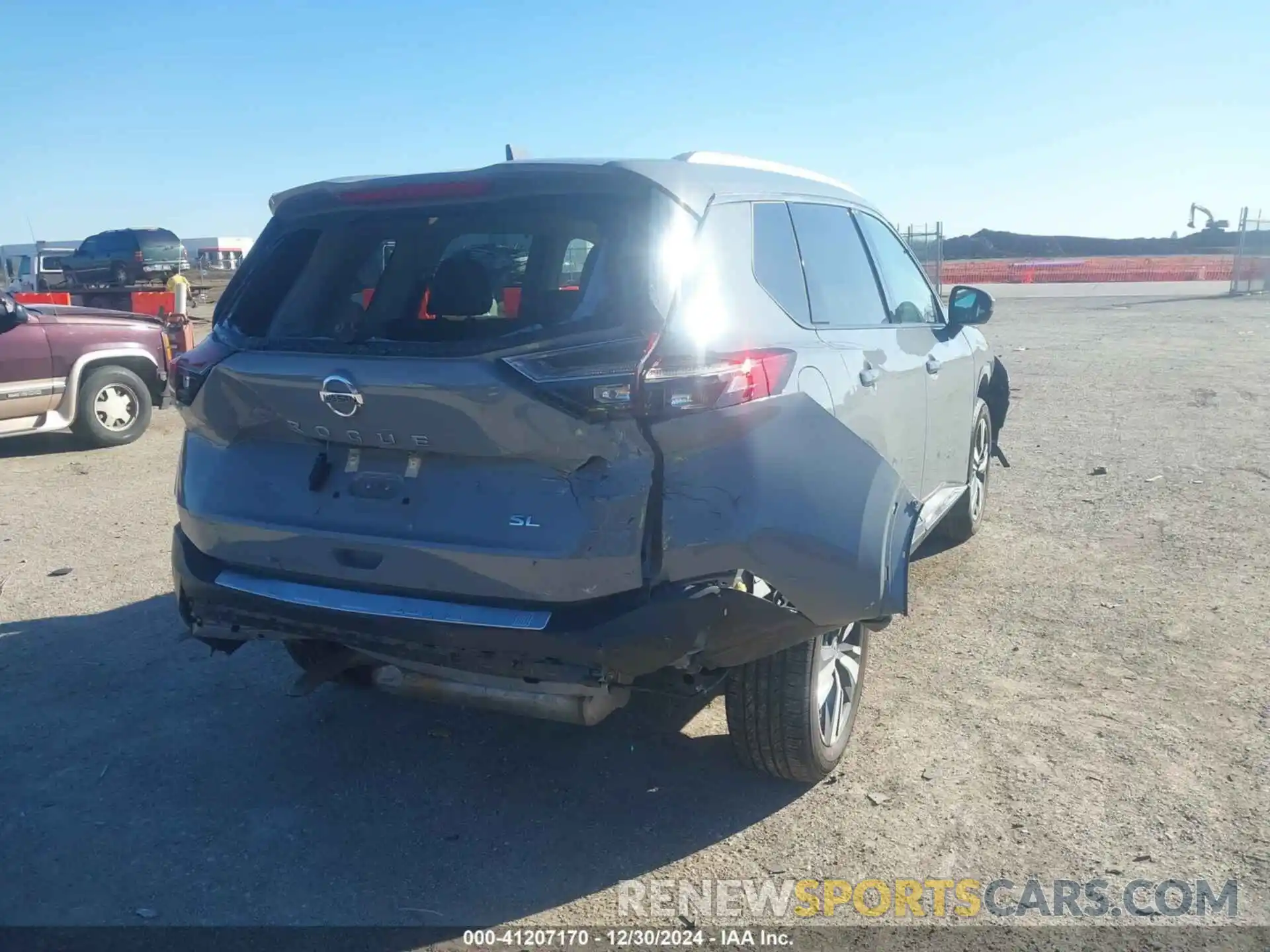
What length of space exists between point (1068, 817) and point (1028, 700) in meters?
0.90

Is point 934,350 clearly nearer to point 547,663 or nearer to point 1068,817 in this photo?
point 1068,817

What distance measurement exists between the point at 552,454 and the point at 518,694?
2.49 feet

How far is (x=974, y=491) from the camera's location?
6.27 meters

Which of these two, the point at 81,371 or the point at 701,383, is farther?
the point at 81,371

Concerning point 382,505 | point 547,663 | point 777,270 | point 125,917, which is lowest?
point 125,917

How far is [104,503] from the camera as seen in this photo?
781 cm

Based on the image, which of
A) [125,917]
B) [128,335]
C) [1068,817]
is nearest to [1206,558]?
[1068,817]

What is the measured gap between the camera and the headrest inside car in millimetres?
3721

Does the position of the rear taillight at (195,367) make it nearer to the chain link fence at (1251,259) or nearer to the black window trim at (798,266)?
the black window trim at (798,266)

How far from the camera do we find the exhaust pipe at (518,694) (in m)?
3.12

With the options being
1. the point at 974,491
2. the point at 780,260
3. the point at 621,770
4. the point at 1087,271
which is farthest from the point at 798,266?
the point at 1087,271

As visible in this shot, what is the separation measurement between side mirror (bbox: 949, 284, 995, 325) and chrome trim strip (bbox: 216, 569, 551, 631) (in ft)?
10.7

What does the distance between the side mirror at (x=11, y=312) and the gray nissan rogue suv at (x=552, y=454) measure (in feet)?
22.0

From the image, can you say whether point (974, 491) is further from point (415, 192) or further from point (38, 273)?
point (38, 273)
